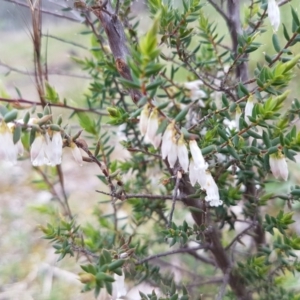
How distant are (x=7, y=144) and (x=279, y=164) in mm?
385

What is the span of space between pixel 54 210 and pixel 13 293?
0.72m

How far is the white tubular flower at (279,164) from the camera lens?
629 millimetres

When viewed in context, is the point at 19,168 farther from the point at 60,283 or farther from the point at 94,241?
the point at 94,241

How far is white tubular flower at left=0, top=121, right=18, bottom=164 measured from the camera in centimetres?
57

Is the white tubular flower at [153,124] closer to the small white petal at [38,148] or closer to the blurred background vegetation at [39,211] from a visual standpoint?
the small white petal at [38,148]

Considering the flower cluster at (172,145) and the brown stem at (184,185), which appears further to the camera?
the brown stem at (184,185)

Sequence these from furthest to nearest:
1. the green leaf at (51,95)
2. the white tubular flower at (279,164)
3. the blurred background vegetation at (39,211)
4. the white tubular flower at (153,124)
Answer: the blurred background vegetation at (39,211) → the green leaf at (51,95) → the white tubular flower at (279,164) → the white tubular flower at (153,124)

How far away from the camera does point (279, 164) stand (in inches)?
24.9

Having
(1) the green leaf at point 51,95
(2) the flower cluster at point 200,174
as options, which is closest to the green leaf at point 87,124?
(1) the green leaf at point 51,95

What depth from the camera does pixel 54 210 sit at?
119cm

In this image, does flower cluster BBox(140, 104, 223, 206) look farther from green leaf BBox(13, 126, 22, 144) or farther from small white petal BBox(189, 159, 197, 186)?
green leaf BBox(13, 126, 22, 144)

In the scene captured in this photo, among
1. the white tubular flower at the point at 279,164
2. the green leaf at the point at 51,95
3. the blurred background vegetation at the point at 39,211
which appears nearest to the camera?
the white tubular flower at the point at 279,164

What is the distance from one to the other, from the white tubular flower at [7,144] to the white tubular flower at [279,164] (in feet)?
1.21

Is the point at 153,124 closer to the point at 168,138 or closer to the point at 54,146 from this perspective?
the point at 168,138
